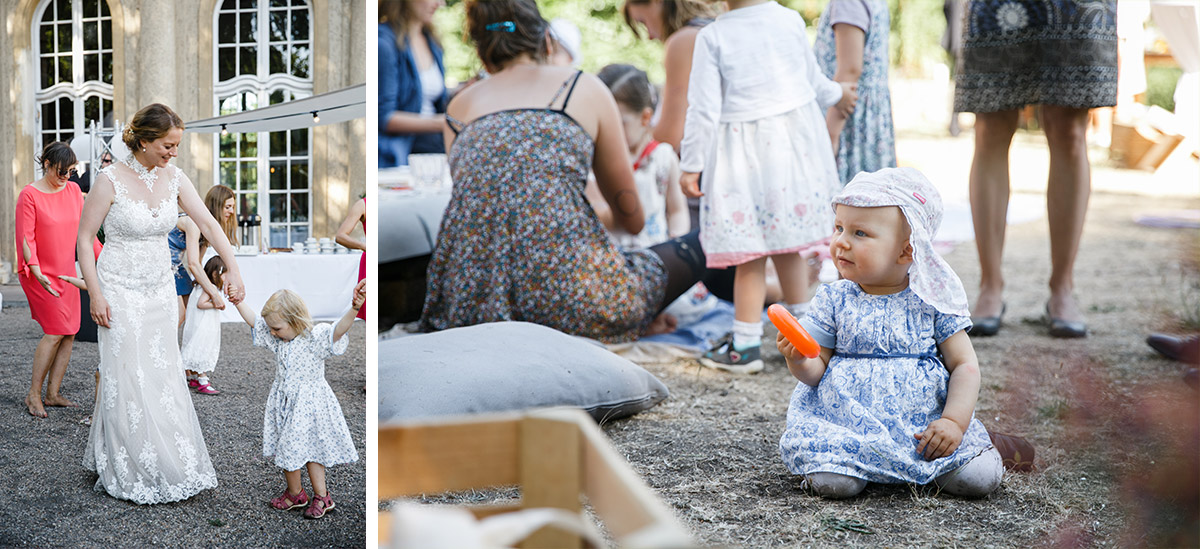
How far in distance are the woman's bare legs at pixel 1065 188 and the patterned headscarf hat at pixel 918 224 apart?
1.93m

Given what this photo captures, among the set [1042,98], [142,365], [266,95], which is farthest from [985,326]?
[142,365]

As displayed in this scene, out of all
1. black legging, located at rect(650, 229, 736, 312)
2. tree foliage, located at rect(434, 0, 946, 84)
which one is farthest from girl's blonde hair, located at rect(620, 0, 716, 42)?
tree foliage, located at rect(434, 0, 946, 84)

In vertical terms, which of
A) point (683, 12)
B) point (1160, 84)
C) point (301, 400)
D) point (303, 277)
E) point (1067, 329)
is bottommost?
point (1067, 329)

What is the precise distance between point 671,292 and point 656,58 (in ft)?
27.8

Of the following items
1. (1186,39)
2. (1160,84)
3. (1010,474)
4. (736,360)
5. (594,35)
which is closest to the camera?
(1010,474)

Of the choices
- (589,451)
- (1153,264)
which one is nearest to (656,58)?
(1153,264)

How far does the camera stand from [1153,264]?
598 centimetres

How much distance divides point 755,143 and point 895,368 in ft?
4.30

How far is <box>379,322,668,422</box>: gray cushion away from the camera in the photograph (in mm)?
2543

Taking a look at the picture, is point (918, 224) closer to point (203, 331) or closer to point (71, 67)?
point (203, 331)

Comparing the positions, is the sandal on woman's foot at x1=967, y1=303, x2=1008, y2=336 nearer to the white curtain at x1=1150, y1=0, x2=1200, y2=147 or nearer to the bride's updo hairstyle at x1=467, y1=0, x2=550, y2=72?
the white curtain at x1=1150, y1=0, x2=1200, y2=147

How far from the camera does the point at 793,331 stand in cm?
219

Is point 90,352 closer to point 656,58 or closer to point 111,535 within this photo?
point 111,535

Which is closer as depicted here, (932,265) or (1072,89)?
(932,265)
